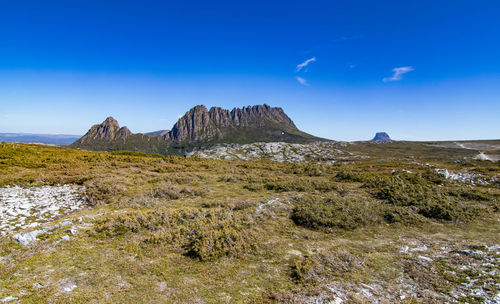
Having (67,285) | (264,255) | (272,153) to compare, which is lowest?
(272,153)

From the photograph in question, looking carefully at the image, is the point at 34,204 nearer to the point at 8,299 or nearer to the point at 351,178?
the point at 8,299

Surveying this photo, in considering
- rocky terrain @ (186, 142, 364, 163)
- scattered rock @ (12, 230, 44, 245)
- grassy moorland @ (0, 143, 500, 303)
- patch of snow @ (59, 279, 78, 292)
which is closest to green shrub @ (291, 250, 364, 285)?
grassy moorland @ (0, 143, 500, 303)

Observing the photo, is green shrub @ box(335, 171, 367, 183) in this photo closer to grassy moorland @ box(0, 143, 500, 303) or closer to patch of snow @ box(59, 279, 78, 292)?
grassy moorland @ box(0, 143, 500, 303)

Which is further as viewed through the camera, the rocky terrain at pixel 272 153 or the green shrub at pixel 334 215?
the rocky terrain at pixel 272 153

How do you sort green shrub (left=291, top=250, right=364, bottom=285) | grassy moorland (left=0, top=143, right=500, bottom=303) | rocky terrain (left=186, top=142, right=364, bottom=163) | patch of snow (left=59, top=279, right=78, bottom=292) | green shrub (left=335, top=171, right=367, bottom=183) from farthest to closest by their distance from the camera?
1. rocky terrain (left=186, top=142, right=364, bottom=163)
2. green shrub (left=335, top=171, right=367, bottom=183)
3. green shrub (left=291, top=250, right=364, bottom=285)
4. grassy moorland (left=0, top=143, right=500, bottom=303)
5. patch of snow (left=59, top=279, right=78, bottom=292)

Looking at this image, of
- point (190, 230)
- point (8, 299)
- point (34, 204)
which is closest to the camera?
point (8, 299)

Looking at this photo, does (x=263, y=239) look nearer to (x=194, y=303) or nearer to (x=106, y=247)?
(x=194, y=303)

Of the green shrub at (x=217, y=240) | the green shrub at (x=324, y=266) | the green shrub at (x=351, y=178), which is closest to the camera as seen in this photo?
the green shrub at (x=324, y=266)

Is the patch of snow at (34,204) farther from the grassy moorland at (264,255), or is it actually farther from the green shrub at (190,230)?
the green shrub at (190,230)

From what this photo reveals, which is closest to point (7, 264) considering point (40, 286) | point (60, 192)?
point (40, 286)

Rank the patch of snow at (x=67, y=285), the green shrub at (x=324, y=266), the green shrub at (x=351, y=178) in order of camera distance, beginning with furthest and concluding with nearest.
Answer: the green shrub at (x=351, y=178) → the green shrub at (x=324, y=266) → the patch of snow at (x=67, y=285)

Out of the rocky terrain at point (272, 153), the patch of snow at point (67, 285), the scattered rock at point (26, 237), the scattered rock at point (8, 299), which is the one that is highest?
the scattered rock at point (26, 237)

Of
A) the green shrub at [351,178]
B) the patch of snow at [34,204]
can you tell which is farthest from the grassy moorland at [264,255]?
the green shrub at [351,178]

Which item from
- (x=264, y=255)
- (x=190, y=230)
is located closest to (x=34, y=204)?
(x=190, y=230)
